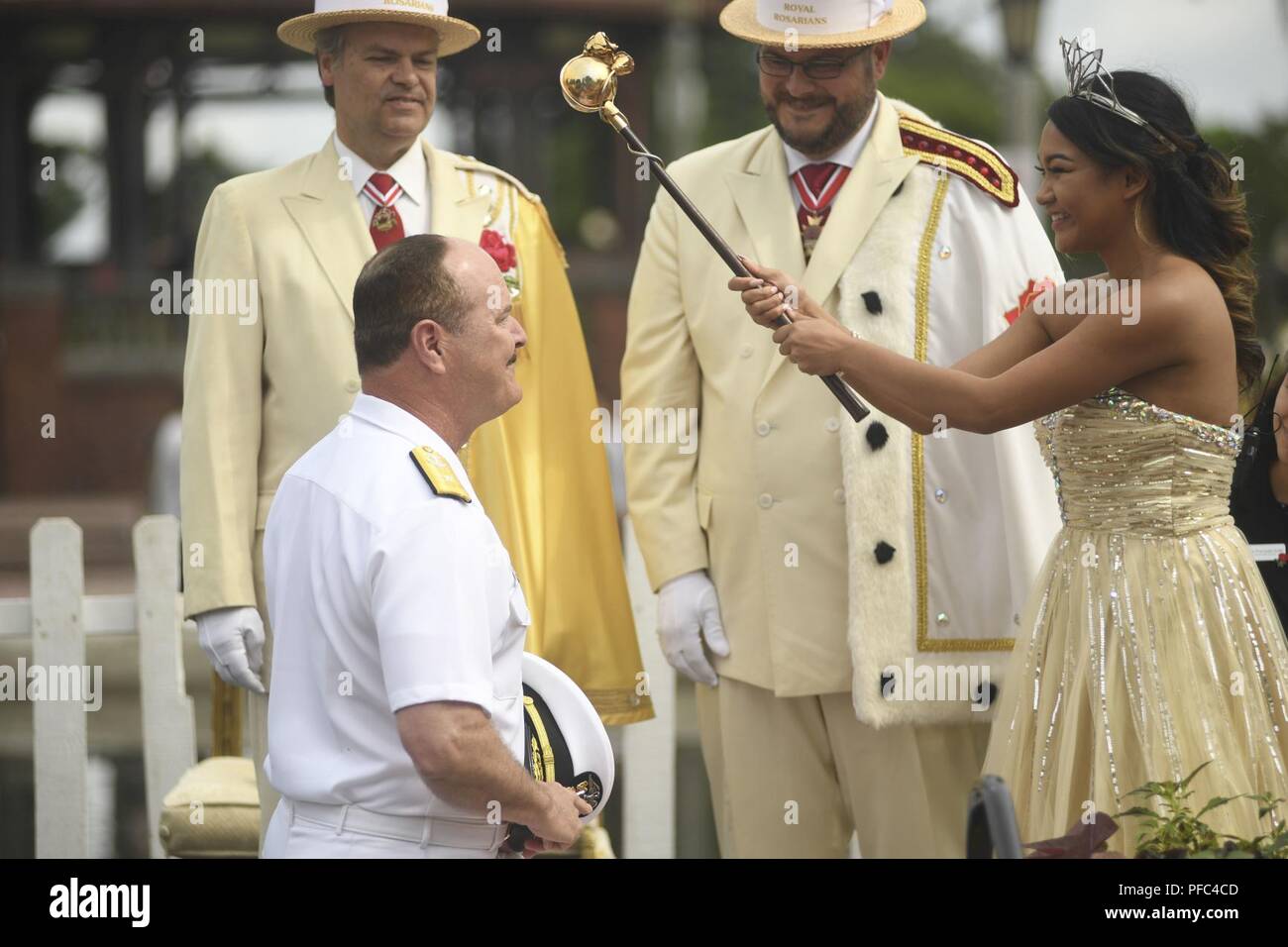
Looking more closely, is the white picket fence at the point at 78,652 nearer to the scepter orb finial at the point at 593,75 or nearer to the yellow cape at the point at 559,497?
the yellow cape at the point at 559,497

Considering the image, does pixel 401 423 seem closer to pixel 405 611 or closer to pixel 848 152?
pixel 405 611

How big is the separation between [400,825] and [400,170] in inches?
73.7

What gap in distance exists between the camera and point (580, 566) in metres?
4.24

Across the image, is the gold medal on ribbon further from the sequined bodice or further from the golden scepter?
the sequined bodice

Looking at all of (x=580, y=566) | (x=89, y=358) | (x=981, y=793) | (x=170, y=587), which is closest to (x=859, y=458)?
(x=580, y=566)

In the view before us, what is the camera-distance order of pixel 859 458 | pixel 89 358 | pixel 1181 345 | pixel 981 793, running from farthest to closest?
pixel 89 358
pixel 859 458
pixel 1181 345
pixel 981 793

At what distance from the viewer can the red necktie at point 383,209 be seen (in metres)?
4.16

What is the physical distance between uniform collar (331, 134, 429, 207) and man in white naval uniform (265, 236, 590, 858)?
4.12ft

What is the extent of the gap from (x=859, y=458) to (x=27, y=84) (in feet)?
45.4

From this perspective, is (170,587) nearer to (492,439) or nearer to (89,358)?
(492,439)

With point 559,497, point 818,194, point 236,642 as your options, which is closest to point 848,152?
A: point 818,194

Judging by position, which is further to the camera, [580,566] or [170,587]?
[170,587]

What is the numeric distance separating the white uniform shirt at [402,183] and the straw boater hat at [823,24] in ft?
2.51
